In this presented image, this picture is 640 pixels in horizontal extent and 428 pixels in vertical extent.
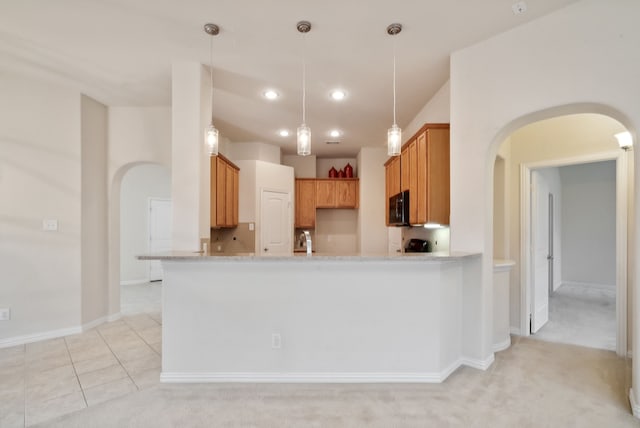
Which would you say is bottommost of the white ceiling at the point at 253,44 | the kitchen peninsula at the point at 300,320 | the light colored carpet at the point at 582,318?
the light colored carpet at the point at 582,318

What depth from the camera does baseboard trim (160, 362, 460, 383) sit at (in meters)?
2.43

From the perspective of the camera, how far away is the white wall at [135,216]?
6660 millimetres

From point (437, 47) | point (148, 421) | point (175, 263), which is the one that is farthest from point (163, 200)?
point (437, 47)

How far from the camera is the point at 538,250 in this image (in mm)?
3889

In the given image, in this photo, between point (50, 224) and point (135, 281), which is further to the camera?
point (135, 281)

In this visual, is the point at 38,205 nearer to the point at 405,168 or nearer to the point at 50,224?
the point at 50,224

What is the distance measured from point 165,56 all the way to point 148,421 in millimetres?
3110

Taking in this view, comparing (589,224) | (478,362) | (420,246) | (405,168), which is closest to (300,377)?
(478,362)

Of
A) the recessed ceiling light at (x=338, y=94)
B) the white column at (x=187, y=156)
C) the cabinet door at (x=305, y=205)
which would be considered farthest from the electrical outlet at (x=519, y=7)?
the cabinet door at (x=305, y=205)

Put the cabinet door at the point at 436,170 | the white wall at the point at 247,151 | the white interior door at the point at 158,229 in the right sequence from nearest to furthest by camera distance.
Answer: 1. the cabinet door at the point at 436,170
2. the white wall at the point at 247,151
3. the white interior door at the point at 158,229

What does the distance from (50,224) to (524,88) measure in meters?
5.12

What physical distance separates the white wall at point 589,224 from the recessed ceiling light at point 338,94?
5654 millimetres

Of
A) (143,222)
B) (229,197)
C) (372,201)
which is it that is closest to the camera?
(229,197)

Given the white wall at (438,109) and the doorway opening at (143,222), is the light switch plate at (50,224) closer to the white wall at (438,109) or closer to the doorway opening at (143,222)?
the doorway opening at (143,222)
